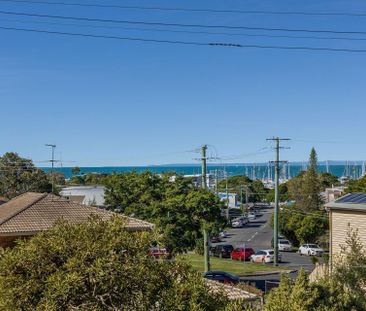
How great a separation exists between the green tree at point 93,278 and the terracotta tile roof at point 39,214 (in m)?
15.2

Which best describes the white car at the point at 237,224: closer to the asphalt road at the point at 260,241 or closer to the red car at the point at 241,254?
the asphalt road at the point at 260,241

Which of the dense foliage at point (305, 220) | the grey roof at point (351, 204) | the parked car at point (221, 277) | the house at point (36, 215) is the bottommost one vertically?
the parked car at point (221, 277)

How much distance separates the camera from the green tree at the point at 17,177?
6506 cm

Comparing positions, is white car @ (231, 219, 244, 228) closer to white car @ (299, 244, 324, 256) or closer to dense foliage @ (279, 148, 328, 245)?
dense foliage @ (279, 148, 328, 245)

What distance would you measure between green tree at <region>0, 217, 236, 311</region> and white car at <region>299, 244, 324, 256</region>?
46059 mm

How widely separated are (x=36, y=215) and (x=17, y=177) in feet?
131

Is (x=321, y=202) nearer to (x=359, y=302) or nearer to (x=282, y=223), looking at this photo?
(x=282, y=223)

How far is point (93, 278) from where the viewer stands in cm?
932

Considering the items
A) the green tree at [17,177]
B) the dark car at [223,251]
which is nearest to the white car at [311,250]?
the dark car at [223,251]

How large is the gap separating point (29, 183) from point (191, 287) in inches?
2336

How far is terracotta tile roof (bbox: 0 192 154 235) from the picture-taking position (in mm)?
25984

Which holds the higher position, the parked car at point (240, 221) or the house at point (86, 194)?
the house at point (86, 194)

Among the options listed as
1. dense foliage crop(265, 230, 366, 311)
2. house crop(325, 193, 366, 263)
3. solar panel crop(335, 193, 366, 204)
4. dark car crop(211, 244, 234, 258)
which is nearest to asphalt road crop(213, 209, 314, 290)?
dark car crop(211, 244, 234, 258)

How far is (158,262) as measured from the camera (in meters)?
10.3
